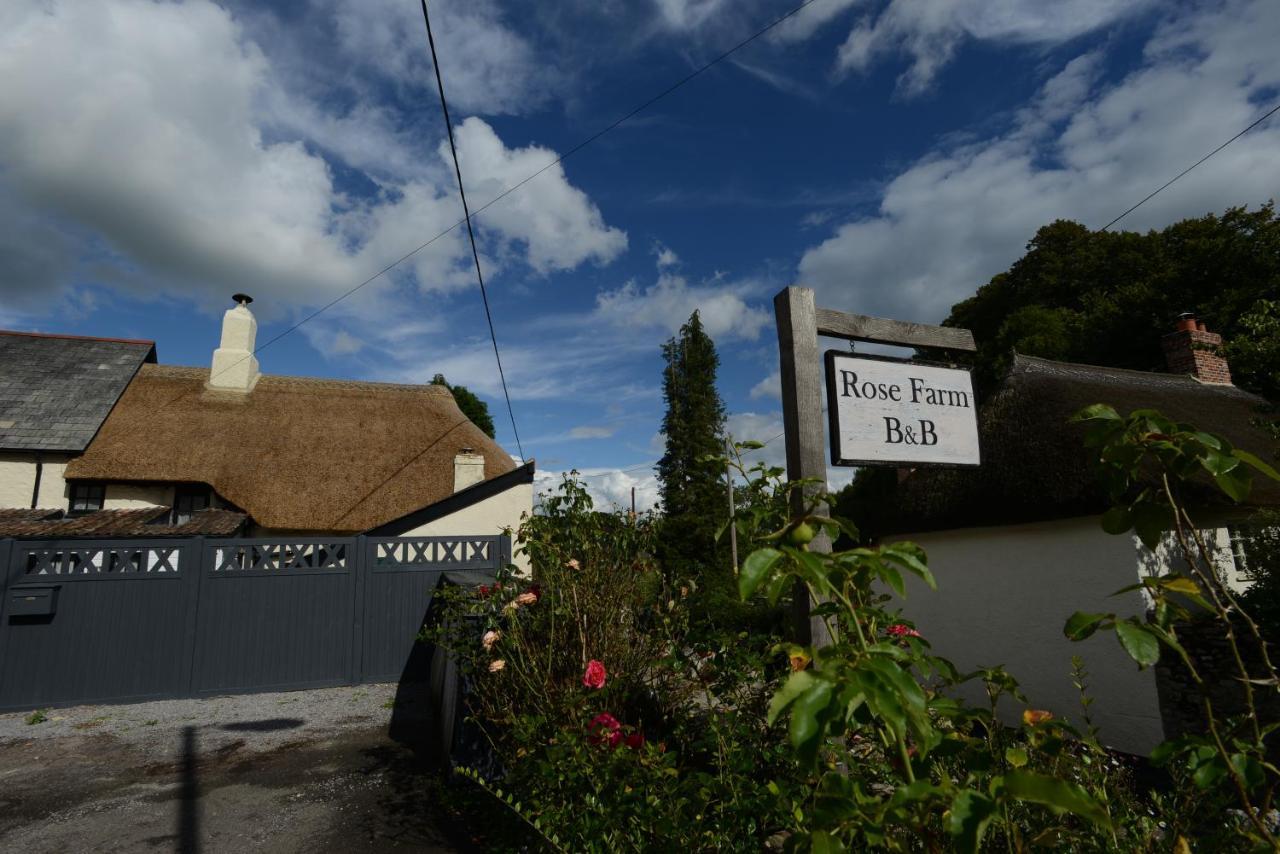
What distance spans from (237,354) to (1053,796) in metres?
18.4

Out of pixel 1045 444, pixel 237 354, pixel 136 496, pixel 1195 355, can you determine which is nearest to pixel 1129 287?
pixel 1195 355

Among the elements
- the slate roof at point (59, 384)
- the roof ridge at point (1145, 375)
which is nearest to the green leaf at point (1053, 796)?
the roof ridge at point (1145, 375)

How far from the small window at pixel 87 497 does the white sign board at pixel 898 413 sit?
605 inches

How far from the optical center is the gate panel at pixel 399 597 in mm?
8859

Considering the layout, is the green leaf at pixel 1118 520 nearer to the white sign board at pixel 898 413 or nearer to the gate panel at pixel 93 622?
the white sign board at pixel 898 413

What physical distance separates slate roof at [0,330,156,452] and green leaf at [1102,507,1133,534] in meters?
16.5

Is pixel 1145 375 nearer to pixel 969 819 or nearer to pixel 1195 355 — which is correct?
pixel 1195 355

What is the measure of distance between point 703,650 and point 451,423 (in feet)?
45.9

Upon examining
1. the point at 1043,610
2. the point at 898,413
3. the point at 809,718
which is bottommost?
the point at 1043,610

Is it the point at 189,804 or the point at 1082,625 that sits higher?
the point at 1082,625

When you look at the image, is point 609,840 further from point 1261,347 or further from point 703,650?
point 1261,347

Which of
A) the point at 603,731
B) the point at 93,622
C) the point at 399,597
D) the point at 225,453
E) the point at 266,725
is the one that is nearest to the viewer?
the point at 603,731

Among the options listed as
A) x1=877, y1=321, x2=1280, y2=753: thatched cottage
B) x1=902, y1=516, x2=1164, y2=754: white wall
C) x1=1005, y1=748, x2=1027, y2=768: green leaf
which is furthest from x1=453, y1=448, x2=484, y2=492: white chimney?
x1=1005, y1=748, x2=1027, y2=768: green leaf

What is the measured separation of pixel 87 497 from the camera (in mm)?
12969
